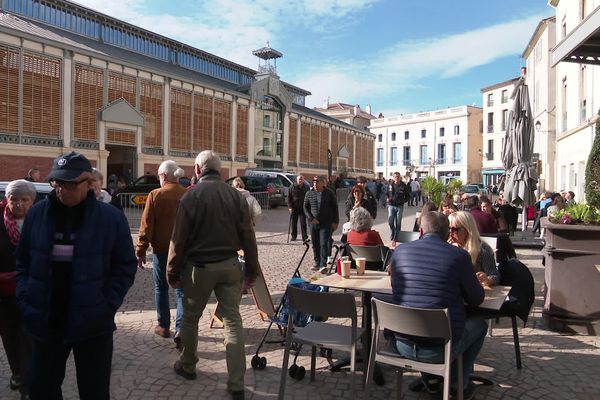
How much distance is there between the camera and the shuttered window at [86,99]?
22.6 metres

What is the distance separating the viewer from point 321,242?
9180 millimetres

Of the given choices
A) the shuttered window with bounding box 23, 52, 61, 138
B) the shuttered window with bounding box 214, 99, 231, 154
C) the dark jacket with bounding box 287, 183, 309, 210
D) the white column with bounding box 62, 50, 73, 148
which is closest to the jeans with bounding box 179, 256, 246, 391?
the dark jacket with bounding box 287, 183, 309, 210

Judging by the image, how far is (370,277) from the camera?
4797 millimetres

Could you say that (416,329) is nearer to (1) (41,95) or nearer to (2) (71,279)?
(2) (71,279)

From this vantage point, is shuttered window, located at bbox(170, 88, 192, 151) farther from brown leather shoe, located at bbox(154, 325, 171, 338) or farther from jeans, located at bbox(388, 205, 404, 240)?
brown leather shoe, located at bbox(154, 325, 171, 338)

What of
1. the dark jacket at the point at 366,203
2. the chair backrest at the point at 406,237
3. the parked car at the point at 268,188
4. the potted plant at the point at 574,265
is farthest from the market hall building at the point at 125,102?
the potted plant at the point at 574,265

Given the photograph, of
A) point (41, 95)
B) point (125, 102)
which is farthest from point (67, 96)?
→ point (125, 102)

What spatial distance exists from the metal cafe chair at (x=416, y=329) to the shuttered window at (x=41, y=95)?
21385mm

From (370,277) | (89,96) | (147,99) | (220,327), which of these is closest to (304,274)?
(220,327)

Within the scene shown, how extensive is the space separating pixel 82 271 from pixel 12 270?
133cm

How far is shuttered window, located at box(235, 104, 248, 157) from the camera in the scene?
109ft

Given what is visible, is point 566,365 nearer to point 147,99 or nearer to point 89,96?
point 89,96

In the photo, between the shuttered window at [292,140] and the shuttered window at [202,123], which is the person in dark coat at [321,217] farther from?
the shuttered window at [292,140]

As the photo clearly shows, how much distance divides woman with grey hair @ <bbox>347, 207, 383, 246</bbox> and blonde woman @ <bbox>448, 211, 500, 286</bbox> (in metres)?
2.02
